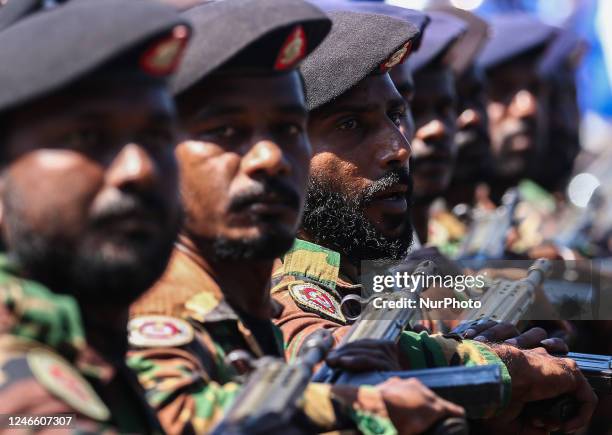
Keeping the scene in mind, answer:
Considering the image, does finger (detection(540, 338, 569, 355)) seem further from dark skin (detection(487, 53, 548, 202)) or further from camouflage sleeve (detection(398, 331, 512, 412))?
dark skin (detection(487, 53, 548, 202))

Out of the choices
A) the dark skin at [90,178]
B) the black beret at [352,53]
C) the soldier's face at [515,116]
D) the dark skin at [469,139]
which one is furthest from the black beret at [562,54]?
the dark skin at [90,178]

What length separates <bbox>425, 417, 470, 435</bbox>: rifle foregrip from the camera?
136 inches

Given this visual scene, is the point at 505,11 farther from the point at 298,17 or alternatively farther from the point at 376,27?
the point at 298,17

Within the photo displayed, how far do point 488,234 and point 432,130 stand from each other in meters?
1.17

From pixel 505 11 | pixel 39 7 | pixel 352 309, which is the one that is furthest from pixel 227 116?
pixel 505 11

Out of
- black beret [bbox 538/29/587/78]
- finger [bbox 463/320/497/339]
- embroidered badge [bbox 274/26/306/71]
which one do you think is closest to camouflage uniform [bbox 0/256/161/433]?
embroidered badge [bbox 274/26/306/71]

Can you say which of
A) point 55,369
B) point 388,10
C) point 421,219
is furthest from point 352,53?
point 421,219

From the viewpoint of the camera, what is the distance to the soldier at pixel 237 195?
348cm

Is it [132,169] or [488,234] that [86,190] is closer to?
[132,169]

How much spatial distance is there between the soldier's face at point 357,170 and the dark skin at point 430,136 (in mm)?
2895

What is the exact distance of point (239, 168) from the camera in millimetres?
3658

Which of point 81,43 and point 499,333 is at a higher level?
point 81,43

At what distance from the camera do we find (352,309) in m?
5.15

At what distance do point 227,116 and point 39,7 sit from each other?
2.05 ft
